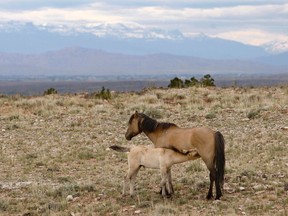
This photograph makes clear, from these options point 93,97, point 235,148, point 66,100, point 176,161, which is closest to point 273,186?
point 176,161

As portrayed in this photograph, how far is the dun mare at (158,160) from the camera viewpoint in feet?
34.0

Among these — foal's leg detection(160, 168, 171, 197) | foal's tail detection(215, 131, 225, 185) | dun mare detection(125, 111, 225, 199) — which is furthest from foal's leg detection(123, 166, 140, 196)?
foal's tail detection(215, 131, 225, 185)

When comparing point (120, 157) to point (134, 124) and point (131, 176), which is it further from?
point (131, 176)

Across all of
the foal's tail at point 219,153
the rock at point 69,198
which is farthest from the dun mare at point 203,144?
the rock at point 69,198

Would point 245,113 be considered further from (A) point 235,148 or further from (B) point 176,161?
(B) point 176,161

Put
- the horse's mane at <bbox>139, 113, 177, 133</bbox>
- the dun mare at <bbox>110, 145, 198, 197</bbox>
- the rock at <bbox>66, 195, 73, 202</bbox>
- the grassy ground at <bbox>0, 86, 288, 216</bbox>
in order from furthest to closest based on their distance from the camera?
the horse's mane at <bbox>139, 113, 177, 133</bbox>
the rock at <bbox>66, 195, 73, 202</bbox>
the dun mare at <bbox>110, 145, 198, 197</bbox>
the grassy ground at <bbox>0, 86, 288, 216</bbox>

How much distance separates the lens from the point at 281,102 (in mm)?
23219

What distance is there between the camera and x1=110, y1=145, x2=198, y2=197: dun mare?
34.0 ft

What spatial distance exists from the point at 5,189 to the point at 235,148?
6.36 m

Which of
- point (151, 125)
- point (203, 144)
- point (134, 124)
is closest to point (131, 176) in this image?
point (151, 125)

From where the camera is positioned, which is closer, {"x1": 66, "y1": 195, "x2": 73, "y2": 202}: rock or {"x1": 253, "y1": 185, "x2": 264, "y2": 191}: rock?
{"x1": 66, "y1": 195, "x2": 73, "y2": 202}: rock

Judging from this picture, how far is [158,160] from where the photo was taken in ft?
34.3

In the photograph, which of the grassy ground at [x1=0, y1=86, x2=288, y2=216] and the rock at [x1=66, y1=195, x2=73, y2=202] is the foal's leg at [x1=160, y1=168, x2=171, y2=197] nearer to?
the grassy ground at [x1=0, y1=86, x2=288, y2=216]

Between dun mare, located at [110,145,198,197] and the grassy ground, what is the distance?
0.94ft
